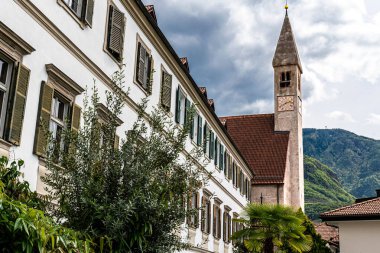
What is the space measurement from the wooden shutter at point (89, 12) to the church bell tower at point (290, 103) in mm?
35871

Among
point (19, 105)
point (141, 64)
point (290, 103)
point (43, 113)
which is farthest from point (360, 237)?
point (290, 103)

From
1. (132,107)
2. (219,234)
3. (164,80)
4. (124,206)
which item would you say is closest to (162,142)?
→ (124,206)

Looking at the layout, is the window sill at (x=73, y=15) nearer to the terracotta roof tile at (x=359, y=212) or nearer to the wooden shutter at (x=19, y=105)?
the wooden shutter at (x=19, y=105)

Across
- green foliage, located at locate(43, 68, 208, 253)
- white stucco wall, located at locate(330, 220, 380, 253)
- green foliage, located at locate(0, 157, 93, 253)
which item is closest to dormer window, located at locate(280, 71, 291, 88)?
white stucco wall, located at locate(330, 220, 380, 253)

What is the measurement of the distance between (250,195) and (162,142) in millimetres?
35324

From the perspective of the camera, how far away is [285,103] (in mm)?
53688

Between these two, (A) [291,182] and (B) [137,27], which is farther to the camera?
(A) [291,182]

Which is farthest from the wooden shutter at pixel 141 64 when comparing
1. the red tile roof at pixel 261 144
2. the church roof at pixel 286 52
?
the church roof at pixel 286 52

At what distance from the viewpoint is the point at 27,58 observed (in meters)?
11.3

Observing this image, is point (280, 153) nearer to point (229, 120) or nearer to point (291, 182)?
point (291, 182)

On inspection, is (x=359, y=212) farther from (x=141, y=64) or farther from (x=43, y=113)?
(x=43, y=113)

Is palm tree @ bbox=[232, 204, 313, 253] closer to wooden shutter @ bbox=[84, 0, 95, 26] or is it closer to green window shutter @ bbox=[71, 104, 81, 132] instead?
green window shutter @ bbox=[71, 104, 81, 132]

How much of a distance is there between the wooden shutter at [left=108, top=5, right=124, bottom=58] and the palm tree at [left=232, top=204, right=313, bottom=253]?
34.0 feet

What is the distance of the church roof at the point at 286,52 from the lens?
2185 inches
